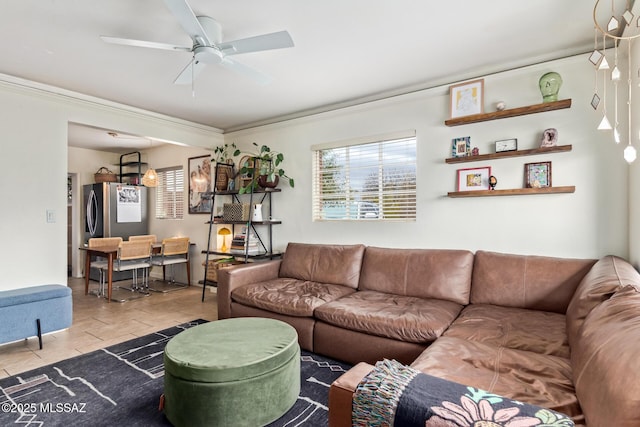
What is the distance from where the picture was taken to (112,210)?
19.0 ft

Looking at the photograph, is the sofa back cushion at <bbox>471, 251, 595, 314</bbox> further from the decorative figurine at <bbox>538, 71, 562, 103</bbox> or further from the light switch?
the light switch

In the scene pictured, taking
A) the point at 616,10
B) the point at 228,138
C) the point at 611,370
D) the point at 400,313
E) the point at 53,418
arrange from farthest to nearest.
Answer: the point at 228,138 < the point at 400,313 < the point at 616,10 < the point at 53,418 < the point at 611,370


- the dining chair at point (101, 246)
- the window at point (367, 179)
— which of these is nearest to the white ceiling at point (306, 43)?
the window at point (367, 179)

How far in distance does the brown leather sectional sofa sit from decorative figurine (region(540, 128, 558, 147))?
0.91 m

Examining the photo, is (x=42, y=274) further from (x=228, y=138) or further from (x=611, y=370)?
(x=611, y=370)

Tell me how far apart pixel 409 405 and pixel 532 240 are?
7.63ft

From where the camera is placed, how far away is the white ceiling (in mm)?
2037

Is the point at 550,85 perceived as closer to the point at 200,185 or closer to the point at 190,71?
the point at 190,71

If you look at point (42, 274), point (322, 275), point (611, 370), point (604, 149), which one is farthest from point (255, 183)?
point (611, 370)

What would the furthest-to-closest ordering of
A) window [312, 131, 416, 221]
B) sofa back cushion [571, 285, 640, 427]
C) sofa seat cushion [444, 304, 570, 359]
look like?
window [312, 131, 416, 221], sofa seat cushion [444, 304, 570, 359], sofa back cushion [571, 285, 640, 427]

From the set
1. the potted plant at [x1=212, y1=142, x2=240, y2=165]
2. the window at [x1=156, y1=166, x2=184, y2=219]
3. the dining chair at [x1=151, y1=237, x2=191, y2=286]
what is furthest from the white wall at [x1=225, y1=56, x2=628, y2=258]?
the window at [x1=156, y1=166, x2=184, y2=219]

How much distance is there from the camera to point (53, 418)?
6.07 ft

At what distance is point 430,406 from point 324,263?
257 cm

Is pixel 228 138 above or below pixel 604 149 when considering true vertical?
above
